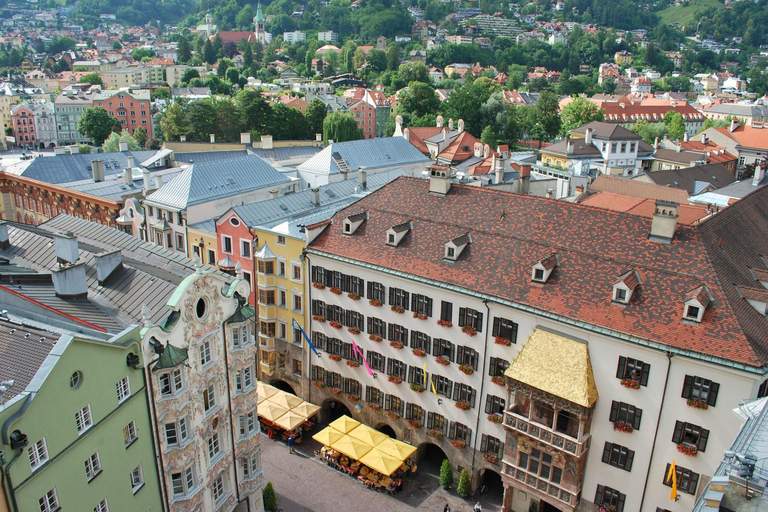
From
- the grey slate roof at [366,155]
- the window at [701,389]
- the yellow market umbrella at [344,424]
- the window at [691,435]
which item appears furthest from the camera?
the grey slate roof at [366,155]

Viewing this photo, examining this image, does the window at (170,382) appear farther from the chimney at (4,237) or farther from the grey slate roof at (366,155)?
the grey slate roof at (366,155)

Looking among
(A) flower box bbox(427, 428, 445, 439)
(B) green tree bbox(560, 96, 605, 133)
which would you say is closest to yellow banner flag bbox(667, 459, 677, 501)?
(A) flower box bbox(427, 428, 445, 439)

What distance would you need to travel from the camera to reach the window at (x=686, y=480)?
1334 inches

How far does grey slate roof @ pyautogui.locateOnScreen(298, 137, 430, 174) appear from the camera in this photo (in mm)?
76688

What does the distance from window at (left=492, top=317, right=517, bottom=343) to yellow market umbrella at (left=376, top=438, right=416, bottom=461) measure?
35.0ft

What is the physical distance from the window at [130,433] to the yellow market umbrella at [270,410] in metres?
19.2

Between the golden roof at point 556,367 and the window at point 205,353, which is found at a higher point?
the window at point 205,353

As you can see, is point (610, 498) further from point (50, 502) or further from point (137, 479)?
point (50, 502)

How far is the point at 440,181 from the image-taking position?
46.8m

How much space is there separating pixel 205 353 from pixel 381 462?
51.5 ft

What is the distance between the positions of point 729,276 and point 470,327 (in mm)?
15071

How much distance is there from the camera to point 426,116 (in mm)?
155000

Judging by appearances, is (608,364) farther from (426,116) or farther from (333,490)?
(426,116)

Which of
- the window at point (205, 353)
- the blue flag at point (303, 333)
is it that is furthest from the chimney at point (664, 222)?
the window at point (205, 353)
